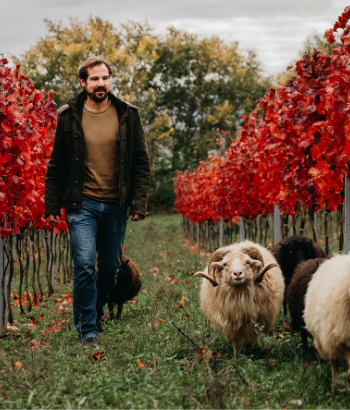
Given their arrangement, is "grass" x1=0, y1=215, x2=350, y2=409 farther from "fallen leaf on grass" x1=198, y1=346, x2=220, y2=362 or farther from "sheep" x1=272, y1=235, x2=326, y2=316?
"sheep" x1=272, y1=235, x2=326, y2=316

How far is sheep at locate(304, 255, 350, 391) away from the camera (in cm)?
301

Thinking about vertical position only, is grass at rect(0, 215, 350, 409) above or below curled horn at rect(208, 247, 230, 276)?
below

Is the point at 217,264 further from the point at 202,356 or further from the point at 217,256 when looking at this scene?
the point at 202,356

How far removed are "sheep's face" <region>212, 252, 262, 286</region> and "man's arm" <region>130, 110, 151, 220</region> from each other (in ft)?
3.04

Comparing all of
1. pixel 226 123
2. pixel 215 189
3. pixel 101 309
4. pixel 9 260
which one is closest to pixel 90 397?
pixel 101 309

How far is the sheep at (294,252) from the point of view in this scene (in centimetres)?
491

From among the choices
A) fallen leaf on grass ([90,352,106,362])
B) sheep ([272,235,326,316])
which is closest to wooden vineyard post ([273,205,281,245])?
sheep ([272,235,326,316])

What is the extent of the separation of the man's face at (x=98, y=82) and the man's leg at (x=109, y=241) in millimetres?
1024

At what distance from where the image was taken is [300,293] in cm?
390

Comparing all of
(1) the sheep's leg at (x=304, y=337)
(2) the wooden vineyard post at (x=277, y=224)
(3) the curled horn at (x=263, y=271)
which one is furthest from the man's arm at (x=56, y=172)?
(2) the wooden vineyard post at (x=277, y=224)

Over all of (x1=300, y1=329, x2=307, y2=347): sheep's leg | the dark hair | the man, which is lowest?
(x1=300, y1=329, x2=307, y2=347): sheep's leg

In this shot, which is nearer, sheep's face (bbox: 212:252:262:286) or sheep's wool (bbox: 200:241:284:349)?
sheep's face (bbox: 212:252:262:286)

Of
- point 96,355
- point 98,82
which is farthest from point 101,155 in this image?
point 96,355

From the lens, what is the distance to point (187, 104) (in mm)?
41156
